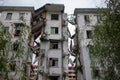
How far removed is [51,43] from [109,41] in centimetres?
1183

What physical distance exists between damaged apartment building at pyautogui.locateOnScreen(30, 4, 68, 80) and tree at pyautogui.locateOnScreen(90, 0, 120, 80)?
8.62 metres

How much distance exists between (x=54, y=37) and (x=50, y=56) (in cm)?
257

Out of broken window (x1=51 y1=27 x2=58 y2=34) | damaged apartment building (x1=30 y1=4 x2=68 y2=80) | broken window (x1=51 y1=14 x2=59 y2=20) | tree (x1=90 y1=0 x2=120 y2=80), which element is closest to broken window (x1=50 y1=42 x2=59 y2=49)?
damaged apartment building (x1=30 y1=4 x2=68 y2=80)

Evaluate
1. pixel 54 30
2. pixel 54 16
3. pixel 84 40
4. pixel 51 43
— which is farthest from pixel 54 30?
pixel 84 40

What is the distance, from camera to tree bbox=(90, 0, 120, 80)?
10156 mm

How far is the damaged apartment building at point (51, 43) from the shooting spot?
1961 cm

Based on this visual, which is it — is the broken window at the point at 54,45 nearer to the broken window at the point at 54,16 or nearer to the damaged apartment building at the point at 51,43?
the damaged apartment building at the point at 51,43

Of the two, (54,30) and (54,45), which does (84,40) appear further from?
(54,30)

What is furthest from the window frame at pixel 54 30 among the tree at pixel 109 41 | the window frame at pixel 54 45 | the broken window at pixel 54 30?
the tree at pixel 109 41

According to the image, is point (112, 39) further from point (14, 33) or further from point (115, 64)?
point (14, 33)

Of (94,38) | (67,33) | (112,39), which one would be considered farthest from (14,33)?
(112,39)

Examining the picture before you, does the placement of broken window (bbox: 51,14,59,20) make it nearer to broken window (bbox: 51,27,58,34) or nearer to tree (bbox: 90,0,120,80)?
broken window (bbox: 51,27,58,34)

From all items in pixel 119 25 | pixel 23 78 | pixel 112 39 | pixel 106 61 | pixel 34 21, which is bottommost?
pixel 23 78

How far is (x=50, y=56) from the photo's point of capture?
2067 cm
